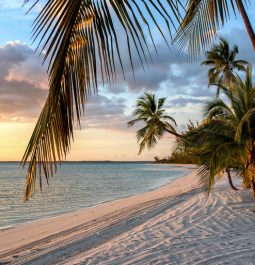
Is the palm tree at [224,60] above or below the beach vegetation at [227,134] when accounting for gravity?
above

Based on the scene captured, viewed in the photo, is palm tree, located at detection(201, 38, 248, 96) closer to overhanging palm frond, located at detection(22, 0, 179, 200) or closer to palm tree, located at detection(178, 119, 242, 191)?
palm tree, located at detection(178, 119, 242, 191)

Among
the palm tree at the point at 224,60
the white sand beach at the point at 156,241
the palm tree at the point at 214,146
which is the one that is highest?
the palm tree at the point at 224,60

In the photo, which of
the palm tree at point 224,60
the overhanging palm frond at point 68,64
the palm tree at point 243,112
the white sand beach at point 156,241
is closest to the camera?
the overhanging palm frond at point 68,64

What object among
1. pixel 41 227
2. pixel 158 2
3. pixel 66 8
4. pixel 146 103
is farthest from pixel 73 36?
pixel 146 103

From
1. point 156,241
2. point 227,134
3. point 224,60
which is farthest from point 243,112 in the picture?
point 224,60

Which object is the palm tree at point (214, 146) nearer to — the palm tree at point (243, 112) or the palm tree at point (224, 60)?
the palm tree at point (243, 112)

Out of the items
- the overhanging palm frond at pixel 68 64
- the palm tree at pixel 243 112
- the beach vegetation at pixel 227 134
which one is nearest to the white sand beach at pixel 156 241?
the beach vegetation at pixel 227 134

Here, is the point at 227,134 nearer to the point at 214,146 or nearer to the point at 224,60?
the point at 214,146

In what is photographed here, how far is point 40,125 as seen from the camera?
1765 mm

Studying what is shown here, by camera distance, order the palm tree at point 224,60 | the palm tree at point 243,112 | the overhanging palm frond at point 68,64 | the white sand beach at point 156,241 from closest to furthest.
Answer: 1. the overhanging palm frond at point 68,64
2. the white sand beach at point 156,241
3. the palm tree at point 243,112
4. the palm tree at point 224,60

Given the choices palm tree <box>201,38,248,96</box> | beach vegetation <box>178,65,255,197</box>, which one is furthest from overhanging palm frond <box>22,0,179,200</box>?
palm tree <box>201,38,248,96</box>

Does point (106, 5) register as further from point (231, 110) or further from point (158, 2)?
point (231, 110)

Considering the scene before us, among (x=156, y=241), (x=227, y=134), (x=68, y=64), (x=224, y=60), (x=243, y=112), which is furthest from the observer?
(x=224, y=60)

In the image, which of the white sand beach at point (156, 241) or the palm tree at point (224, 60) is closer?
the white sand beach at point (156, 241)
